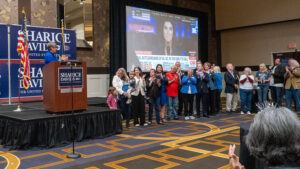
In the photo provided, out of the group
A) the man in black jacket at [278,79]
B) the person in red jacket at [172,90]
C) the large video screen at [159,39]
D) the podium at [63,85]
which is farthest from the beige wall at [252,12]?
the podium at [63,85]

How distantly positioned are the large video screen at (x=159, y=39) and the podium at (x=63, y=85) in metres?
4.98

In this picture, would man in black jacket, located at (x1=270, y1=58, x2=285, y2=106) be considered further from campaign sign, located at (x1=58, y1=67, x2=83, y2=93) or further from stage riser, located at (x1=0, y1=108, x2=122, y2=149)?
campaign sign, located at (x1=58, y1=67, x2=83, y2=93)

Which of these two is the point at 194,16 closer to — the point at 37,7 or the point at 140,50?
the point at 140,50

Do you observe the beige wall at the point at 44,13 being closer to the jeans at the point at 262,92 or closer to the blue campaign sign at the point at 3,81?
the blue campaign sign at the point at 3,81

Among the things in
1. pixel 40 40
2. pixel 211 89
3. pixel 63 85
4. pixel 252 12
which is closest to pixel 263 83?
pixel 211 89

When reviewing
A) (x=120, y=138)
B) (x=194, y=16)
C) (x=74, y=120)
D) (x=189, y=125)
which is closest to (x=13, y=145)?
(x=74, y=120)

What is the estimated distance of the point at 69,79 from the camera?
4.93 meters

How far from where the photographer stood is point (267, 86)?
8.26m

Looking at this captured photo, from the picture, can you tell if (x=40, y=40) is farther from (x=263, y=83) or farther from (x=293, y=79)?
(x=293, y=79)

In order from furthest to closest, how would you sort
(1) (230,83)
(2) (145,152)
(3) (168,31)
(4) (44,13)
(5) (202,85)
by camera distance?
(3) (168,31) < (1) (230,83) < (4) (44,13) < (5) (202,85) < (2) (145,152)

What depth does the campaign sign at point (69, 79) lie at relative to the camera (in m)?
4.81

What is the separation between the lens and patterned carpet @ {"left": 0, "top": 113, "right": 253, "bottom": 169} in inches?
146

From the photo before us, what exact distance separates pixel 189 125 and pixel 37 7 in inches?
217

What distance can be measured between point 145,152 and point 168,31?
7878 millimetres
